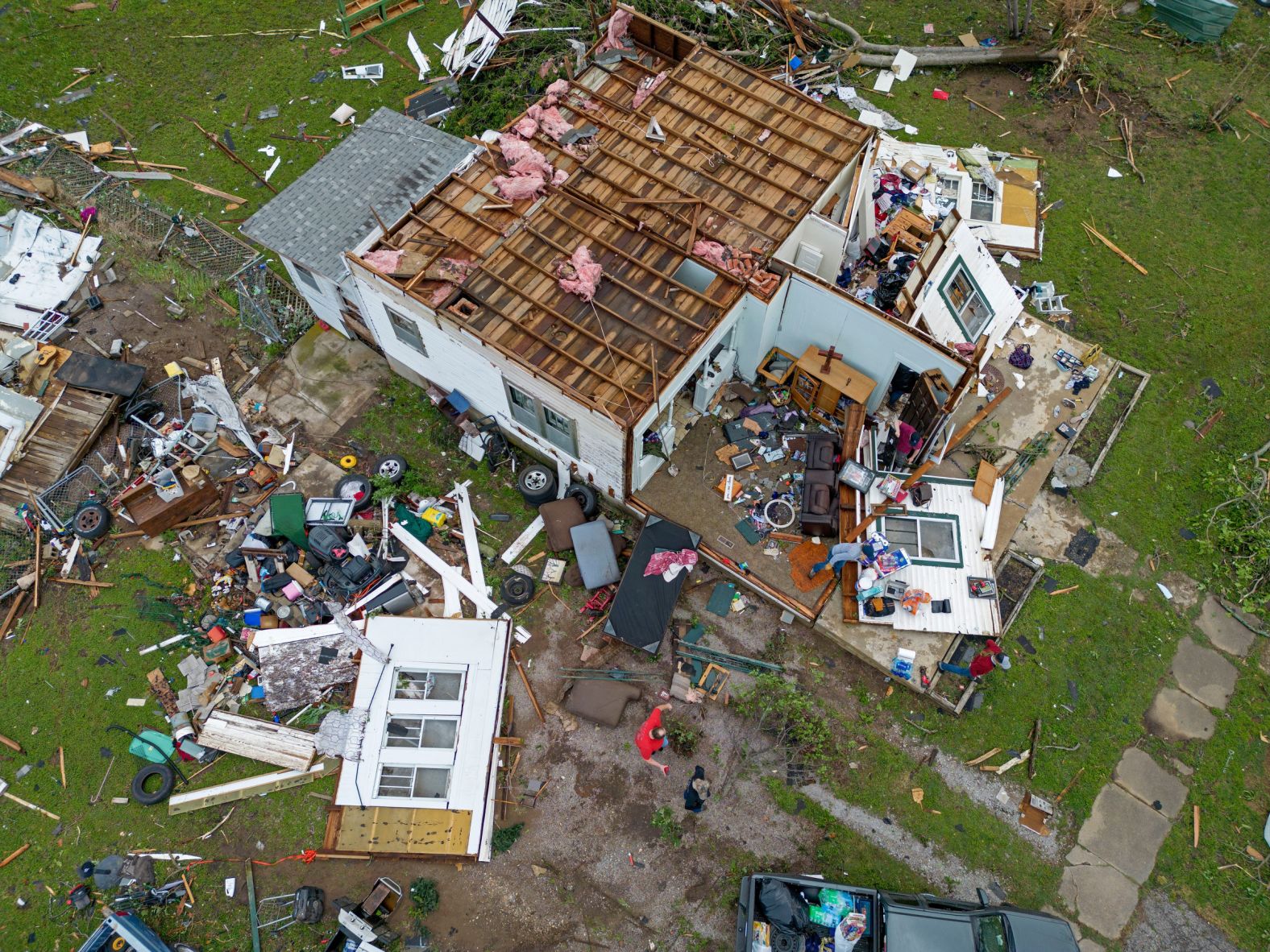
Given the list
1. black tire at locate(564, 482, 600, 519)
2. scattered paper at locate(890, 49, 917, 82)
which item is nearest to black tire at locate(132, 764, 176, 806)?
black tire at locate(564, 482, 600, 519)

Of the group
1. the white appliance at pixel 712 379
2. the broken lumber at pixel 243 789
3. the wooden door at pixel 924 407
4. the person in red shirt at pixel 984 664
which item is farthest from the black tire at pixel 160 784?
the wooden door at pixel 924 407

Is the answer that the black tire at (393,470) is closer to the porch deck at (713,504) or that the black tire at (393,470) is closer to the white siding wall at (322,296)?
the white siding wall at (322,296)

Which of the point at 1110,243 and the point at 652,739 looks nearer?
the point at 652,739

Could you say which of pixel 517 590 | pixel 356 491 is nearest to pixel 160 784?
pixel 356 491

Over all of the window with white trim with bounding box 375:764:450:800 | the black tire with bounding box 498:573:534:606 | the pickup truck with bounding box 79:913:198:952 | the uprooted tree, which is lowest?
the pickup truck with bounding box 79:913:198:952

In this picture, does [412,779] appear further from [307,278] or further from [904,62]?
[904,62]

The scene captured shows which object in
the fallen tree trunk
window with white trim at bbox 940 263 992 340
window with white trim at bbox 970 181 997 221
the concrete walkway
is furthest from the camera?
the fallen tree trunk

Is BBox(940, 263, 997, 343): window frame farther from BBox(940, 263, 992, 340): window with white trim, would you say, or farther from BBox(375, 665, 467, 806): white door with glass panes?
BBox(375, 665, 467, 806): white door with glass panes
